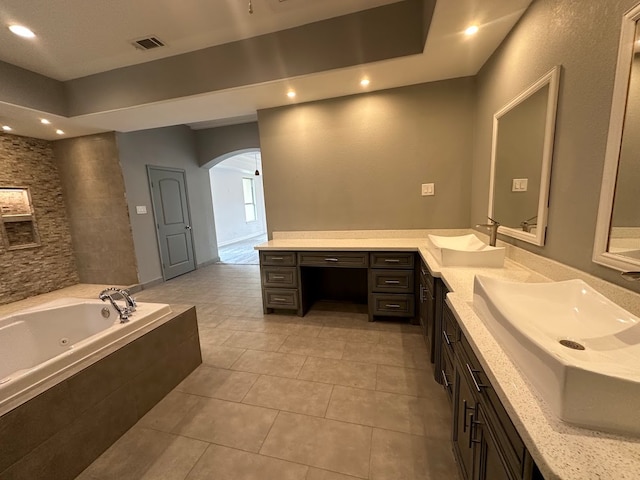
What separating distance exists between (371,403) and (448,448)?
19.0 inches

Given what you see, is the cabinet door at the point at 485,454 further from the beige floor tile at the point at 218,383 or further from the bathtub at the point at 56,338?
the bathtub at the point at 56,338

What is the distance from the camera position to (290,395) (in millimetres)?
1885

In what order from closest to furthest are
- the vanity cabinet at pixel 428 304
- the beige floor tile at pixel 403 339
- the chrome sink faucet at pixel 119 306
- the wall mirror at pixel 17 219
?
the chrome sink faucet at pixel 119 306, the vanity cabinet at pixel 428 304, the beige floor tile at pixel 403 339, the wall mirror at pixel 17 219

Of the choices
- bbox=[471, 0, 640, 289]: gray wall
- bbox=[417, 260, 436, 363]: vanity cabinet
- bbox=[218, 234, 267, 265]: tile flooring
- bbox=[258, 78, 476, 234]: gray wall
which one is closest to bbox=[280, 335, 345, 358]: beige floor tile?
bbox=[417, 260, 436, 363]: vanity cabinet

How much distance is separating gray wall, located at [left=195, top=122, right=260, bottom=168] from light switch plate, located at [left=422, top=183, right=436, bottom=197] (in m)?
3.29

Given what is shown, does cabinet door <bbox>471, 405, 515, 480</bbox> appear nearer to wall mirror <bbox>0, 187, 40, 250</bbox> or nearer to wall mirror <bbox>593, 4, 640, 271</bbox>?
wall mirror <bbox>593, 4, 640, 271</bbox>

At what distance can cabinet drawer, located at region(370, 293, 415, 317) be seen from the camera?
2.72 metres

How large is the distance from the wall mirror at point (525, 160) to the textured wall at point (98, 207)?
16.3 ft

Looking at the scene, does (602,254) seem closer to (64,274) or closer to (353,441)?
(353,441)

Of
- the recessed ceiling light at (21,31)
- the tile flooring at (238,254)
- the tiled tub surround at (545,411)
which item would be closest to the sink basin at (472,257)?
the tiled tub surround at (545,411)

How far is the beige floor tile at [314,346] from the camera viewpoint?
238 cm

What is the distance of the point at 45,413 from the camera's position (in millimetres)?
1288

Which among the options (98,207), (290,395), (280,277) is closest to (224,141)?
(98,207)

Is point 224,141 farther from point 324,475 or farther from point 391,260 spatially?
point 324,475
